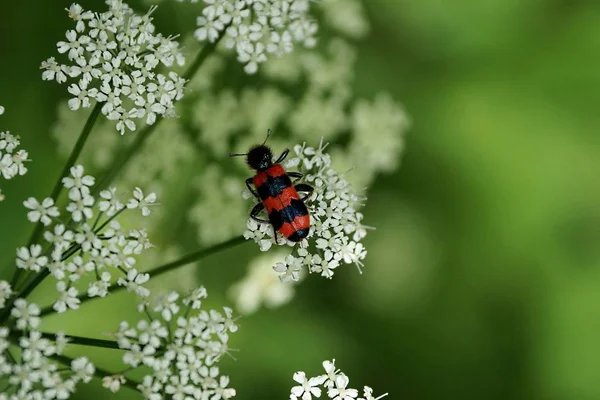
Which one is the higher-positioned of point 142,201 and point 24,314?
point 142,201

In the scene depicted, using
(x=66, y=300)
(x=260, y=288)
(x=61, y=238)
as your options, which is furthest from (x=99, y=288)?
(x=260, y=288)

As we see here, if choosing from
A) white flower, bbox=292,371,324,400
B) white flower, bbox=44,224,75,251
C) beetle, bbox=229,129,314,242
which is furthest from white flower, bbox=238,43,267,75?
white flower, bbox=292,371,324,400

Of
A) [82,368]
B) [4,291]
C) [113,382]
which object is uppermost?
[4,291]

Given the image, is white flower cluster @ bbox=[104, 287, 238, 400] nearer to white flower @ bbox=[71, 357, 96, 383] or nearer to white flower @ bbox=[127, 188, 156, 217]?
white flower @ bbox=[71, 357, 96, 383]

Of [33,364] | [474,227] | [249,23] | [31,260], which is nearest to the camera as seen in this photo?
[33,364]

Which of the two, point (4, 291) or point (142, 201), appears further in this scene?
point (142, 201)

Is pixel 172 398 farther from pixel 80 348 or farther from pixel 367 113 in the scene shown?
pixel 367 113

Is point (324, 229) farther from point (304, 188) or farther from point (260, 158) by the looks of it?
point (260, 158)

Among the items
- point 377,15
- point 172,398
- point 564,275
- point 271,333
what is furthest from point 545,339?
point 172,398
